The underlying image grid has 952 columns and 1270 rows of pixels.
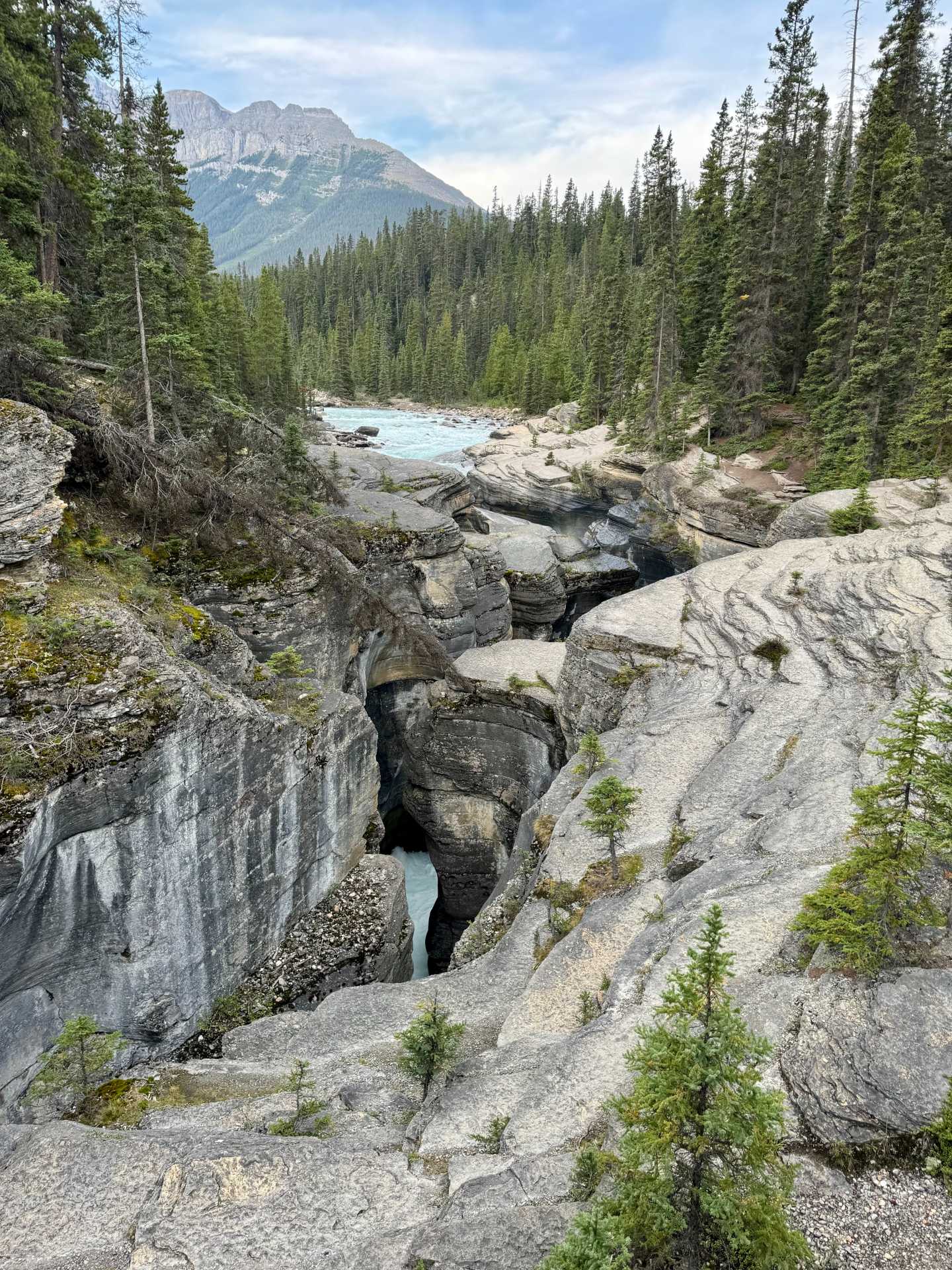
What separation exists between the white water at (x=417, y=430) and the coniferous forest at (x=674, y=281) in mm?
8670

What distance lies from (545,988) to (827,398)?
35.2 m

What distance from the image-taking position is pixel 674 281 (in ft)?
147

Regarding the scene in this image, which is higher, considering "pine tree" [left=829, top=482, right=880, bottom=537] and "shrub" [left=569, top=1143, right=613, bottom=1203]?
"pine tree" [left=829, top=482, right=880, bottom=537]

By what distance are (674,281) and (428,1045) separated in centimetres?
4778

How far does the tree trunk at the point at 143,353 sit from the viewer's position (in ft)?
51.2

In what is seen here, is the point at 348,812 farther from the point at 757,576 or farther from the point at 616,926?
the point at 757,576

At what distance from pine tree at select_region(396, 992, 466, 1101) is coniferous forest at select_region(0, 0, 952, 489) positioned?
48.2ft

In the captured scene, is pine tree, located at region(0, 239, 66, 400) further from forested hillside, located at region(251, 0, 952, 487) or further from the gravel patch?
forested hillside, located at region(251, 0, 952, 487)

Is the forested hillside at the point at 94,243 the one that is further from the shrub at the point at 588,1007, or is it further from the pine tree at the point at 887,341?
the pine tree at the point at 887,341

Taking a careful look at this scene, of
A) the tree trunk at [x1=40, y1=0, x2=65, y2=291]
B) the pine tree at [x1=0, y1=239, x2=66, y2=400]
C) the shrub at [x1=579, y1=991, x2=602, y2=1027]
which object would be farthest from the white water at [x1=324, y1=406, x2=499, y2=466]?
the shrub at [x1=579, y1=991, x2=602, y2=1027]

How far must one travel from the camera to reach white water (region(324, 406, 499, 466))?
200 ft

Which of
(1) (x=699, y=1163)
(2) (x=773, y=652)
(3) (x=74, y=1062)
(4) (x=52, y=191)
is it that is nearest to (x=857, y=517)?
(2) (x=773, y=652)

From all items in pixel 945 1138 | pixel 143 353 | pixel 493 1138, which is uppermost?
pixel 143 353

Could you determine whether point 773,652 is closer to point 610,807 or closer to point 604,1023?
point 610,807
